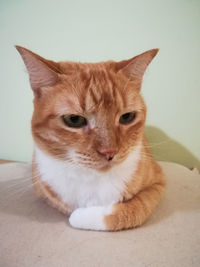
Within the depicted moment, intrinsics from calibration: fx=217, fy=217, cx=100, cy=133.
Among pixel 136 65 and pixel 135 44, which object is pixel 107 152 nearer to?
pixel 136 65

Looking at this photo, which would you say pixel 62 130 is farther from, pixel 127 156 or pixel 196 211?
pixel 196 211

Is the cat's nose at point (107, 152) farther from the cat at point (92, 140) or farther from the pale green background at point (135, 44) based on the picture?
the pale green background at point (135, 44)

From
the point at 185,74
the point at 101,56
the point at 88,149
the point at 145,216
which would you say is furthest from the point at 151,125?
the point at 88,149

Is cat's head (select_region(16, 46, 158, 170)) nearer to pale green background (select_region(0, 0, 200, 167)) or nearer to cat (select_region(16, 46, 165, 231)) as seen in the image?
cat (select_region(16, 46, 165, 231))

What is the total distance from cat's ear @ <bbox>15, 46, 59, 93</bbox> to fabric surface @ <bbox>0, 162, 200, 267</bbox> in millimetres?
626

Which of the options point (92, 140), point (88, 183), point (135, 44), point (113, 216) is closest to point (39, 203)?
point (88, 183)

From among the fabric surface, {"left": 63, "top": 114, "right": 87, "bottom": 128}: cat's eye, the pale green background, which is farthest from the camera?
the pale green background

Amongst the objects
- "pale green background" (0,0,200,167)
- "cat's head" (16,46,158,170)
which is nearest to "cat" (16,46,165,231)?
"cat's head" (16,46,158,170)

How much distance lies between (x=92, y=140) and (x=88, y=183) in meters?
0.26

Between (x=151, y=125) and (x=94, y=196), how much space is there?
1094 mm

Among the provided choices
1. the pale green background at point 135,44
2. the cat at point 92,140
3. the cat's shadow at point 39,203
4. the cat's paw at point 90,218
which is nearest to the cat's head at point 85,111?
the cat at point 92,140

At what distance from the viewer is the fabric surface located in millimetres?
776

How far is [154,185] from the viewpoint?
1.22 metres

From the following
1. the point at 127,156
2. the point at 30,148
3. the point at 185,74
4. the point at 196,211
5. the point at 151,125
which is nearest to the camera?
the point at 127,156
